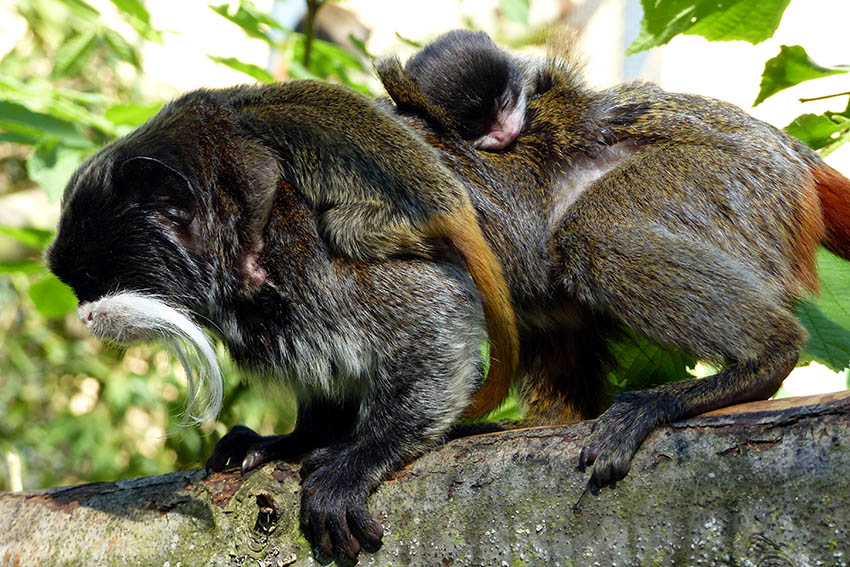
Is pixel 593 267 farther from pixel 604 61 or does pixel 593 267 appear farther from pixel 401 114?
pixel 604 61

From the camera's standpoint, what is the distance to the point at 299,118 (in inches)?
121

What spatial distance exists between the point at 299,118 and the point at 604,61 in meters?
6.35

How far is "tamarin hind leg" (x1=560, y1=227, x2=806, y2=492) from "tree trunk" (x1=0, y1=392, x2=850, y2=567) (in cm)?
30

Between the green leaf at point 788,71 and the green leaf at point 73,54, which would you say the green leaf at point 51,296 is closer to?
the green leaf at point 73,54

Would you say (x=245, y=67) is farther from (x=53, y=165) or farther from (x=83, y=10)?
(x=53, y=165)

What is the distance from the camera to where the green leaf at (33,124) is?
11.2ft

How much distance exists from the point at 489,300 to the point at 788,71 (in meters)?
1.42

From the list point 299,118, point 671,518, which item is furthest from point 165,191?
point 671,518

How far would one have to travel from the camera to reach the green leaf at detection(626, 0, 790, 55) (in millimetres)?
3023

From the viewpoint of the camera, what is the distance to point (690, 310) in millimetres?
2717

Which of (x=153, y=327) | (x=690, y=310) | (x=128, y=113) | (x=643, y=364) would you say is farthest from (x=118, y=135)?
(x=690, y=310)

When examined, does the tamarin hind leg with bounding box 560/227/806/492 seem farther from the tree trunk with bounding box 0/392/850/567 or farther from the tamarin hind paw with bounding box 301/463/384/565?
the tamarin hind paw with bounding box 301/463/384/565

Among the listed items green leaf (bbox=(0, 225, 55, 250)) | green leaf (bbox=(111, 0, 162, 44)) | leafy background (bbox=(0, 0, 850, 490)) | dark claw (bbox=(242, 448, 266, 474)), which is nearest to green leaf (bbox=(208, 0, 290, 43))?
leafy background (bbox=(0, 0, 850, 490))

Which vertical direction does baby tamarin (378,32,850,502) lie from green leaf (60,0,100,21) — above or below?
above
